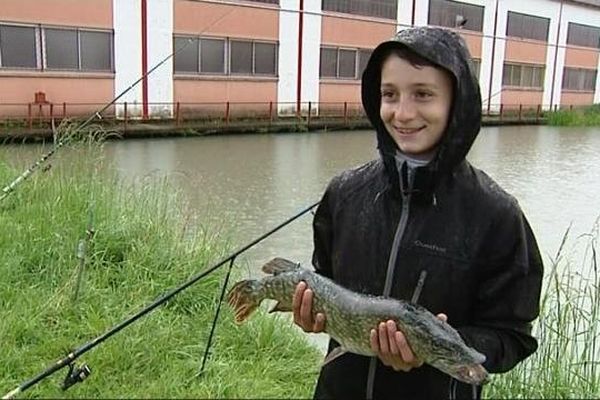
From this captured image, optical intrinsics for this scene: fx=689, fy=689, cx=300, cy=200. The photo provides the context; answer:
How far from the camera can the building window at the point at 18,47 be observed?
12789 mm

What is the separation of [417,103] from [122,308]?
2200 millimetres

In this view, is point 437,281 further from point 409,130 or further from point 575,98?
point 575,98

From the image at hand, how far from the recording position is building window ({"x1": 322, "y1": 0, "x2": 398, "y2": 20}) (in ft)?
60.3

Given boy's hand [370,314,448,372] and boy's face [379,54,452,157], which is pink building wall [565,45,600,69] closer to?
boy's face [379,54,452,157]

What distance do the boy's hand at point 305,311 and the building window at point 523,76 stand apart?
80.5 feet

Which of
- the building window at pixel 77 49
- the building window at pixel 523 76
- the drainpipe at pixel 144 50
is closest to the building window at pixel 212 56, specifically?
the drainpipe at pixel 144 50

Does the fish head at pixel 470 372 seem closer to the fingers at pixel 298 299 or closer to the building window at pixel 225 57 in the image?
the fingers at pixel 298 299

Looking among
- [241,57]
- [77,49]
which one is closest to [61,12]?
[77,49]

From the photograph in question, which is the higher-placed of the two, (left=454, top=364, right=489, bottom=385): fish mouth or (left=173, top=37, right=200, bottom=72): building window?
(left=173, top=37, right=200, bottom=72): building window

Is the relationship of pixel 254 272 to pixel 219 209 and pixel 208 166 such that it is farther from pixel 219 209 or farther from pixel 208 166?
pixel 208 166

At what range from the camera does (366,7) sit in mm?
19375

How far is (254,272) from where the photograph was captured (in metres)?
4.84

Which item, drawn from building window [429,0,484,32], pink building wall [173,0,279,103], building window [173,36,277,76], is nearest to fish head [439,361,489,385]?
pink building wall [173,0,279,103]

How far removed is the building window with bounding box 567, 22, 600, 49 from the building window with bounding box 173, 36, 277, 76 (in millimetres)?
15331
